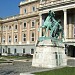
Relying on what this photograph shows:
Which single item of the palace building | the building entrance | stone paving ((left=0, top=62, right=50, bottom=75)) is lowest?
stone paving ((left=0, top=62, right=50, bottom=75))

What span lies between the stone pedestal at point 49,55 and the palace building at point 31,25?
2305cm

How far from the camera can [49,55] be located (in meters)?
23.8

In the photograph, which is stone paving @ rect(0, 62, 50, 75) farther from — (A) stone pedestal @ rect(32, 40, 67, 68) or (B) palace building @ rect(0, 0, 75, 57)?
(B) palace building @ rect(0, 0, 75, 57)

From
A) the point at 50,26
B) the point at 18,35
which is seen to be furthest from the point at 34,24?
the point at 50,26

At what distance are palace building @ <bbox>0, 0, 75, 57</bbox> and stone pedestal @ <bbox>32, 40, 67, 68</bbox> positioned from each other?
907 inches

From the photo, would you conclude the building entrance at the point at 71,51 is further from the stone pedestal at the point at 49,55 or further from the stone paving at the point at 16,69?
the stone paving at the point at 16,69

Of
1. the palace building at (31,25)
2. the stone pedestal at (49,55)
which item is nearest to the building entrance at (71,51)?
the palace building at (31,25)

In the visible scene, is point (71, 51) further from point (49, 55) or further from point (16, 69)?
point (16, 69)

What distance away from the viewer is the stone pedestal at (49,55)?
2373cm

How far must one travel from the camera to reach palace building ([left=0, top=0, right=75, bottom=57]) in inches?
1976

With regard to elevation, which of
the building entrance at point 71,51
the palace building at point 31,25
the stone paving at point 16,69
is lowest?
the stone paving at point 16,69

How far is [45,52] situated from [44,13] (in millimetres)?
31498

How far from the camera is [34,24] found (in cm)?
6319

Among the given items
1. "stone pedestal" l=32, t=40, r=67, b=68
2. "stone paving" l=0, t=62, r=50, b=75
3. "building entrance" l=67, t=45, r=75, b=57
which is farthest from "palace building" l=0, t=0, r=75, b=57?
"stone paving" l=0, t=62, r=50, b=75
